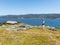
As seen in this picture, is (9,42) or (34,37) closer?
(9,42)

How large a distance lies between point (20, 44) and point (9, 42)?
180 cm

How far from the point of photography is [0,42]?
2577 centimetres

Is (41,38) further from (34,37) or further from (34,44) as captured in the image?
(34,44)

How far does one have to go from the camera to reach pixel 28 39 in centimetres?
2805

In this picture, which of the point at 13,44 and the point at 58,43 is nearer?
the point at 13,44

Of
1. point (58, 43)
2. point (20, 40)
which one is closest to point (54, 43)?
point (58, 43)

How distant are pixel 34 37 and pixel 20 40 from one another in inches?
125

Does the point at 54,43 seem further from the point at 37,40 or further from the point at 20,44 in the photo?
the point at 20,44

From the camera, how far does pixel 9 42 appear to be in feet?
85.5

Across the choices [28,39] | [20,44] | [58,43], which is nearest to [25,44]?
[20,44]

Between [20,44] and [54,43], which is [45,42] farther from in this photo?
[20,44]

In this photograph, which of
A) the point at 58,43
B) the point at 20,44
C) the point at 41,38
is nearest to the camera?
the point at 20,44

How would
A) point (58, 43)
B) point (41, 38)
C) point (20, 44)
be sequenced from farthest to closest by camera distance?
point (41, 38), point (58, 43), point (20, 44)

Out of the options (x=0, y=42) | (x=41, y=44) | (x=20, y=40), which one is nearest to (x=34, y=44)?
(x=41, y=44)
